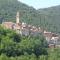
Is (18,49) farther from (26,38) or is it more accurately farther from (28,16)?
(28,16)

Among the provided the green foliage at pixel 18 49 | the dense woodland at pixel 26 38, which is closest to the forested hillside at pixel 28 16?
the dense woodland at pixel 26 38

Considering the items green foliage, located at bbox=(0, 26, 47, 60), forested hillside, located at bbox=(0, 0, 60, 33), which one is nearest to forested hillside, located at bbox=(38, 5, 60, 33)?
forested hillside, located at bbox=(0, 0, 60, 33)

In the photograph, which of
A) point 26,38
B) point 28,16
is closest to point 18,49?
point 26,38

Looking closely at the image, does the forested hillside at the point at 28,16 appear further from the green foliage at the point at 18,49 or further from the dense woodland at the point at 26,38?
the green foliage at the point at 18,49

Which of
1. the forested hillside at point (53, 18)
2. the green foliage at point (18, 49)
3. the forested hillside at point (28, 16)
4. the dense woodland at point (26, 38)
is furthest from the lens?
the forested hillside at point (28, 16)

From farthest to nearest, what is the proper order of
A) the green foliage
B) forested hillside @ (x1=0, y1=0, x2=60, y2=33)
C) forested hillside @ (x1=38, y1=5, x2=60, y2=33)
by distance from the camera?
forested hillside @ (x1=0, y1=0, x2=60, y2=33) < forested hillside @ (x1=38, y1=5, x2=60, y2=33) < the green foliage

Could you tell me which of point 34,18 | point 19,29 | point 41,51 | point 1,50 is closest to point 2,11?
point 34,18

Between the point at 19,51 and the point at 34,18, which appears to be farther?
the point at 34,18

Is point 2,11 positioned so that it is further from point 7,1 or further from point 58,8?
point 58,8

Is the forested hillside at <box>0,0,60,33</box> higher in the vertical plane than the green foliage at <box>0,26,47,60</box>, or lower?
higher

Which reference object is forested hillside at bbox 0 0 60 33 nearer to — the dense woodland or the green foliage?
the dense woodland

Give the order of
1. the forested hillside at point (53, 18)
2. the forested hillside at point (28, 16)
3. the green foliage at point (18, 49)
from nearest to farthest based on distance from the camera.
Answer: the green foliage at point (18, 49), the forested hillside at point (53, 18), the forested hillside at point (28, 16)
